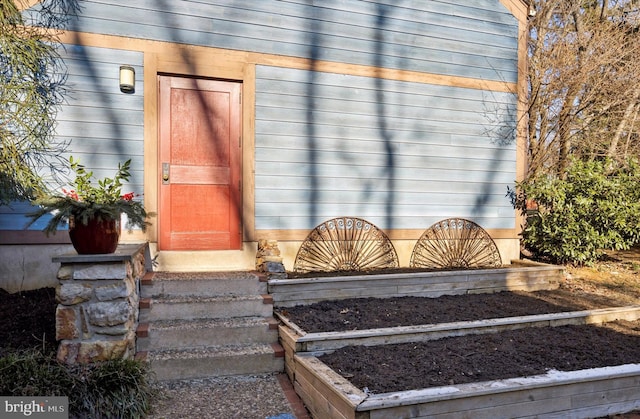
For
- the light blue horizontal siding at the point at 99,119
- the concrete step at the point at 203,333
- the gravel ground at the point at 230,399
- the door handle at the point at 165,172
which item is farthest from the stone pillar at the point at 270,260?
the light blue horizontal siding at the point at 99,119

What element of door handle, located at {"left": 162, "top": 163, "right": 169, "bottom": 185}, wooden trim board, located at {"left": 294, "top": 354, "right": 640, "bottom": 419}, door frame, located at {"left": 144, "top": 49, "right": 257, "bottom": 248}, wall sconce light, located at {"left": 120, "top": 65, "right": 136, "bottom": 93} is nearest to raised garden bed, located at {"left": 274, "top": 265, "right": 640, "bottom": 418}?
wooden trim board, located at {"left": 294, "top": 354, "right": 640, "bottom": 419}

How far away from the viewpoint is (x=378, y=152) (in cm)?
518

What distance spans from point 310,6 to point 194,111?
178 centimetres

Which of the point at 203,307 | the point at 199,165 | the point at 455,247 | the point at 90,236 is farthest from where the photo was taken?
the point at 455,247

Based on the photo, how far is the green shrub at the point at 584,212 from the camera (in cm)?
533

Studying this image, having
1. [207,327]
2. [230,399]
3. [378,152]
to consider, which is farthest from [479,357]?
[378,152]

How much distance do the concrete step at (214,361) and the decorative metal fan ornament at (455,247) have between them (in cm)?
261

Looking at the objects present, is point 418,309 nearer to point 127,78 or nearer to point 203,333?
point 203,333

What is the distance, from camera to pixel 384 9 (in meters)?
5.19

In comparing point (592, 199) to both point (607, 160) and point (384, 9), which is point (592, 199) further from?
point (384, 9)

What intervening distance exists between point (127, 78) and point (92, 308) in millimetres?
2396

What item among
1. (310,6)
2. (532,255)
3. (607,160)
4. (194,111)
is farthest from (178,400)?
(607,160)

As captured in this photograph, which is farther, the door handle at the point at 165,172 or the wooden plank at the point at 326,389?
the door handle at the point at 165,172

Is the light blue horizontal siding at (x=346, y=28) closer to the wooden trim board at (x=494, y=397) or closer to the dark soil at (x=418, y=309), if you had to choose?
the dark soil at (x=418, y=309)
